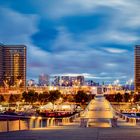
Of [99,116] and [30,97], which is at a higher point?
[30,97]

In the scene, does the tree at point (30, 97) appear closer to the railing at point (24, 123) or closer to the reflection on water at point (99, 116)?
the reflection on water at point (99, 116)

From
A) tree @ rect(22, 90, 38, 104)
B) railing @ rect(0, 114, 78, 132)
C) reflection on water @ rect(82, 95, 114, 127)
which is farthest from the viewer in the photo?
tree @ rect(22, 90, 38, 104)

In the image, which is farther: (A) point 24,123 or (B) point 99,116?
(B) point 99,116

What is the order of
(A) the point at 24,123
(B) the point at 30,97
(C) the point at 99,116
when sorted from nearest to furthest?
(A) the point at 24,123, (C) the point at 99,116, (B) the point at 30,97

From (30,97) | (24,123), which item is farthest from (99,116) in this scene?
(30,97)

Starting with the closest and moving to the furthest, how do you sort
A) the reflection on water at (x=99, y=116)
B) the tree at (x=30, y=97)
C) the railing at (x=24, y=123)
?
the railing at (x=24, y=123), the reflection on water at (x=99, y=116), the tree at (x=30, y=97)

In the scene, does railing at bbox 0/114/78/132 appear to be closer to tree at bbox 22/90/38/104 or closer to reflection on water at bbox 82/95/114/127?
reflection on water at bbox 82/95/114/127

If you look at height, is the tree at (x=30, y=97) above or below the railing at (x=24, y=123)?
above

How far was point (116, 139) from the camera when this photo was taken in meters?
15.0

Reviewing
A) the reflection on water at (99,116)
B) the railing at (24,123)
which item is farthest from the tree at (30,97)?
the railing at (24,123)

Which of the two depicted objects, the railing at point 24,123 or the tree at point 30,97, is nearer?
the railing at point 24,123

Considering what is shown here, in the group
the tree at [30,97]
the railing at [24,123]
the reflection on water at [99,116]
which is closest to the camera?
the railing at [24,123]

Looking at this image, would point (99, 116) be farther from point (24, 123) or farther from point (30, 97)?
point (30, 97)

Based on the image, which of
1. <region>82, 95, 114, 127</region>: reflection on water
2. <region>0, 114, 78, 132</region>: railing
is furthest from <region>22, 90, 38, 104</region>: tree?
<region>0, 114, 78, 132</region>: railing
